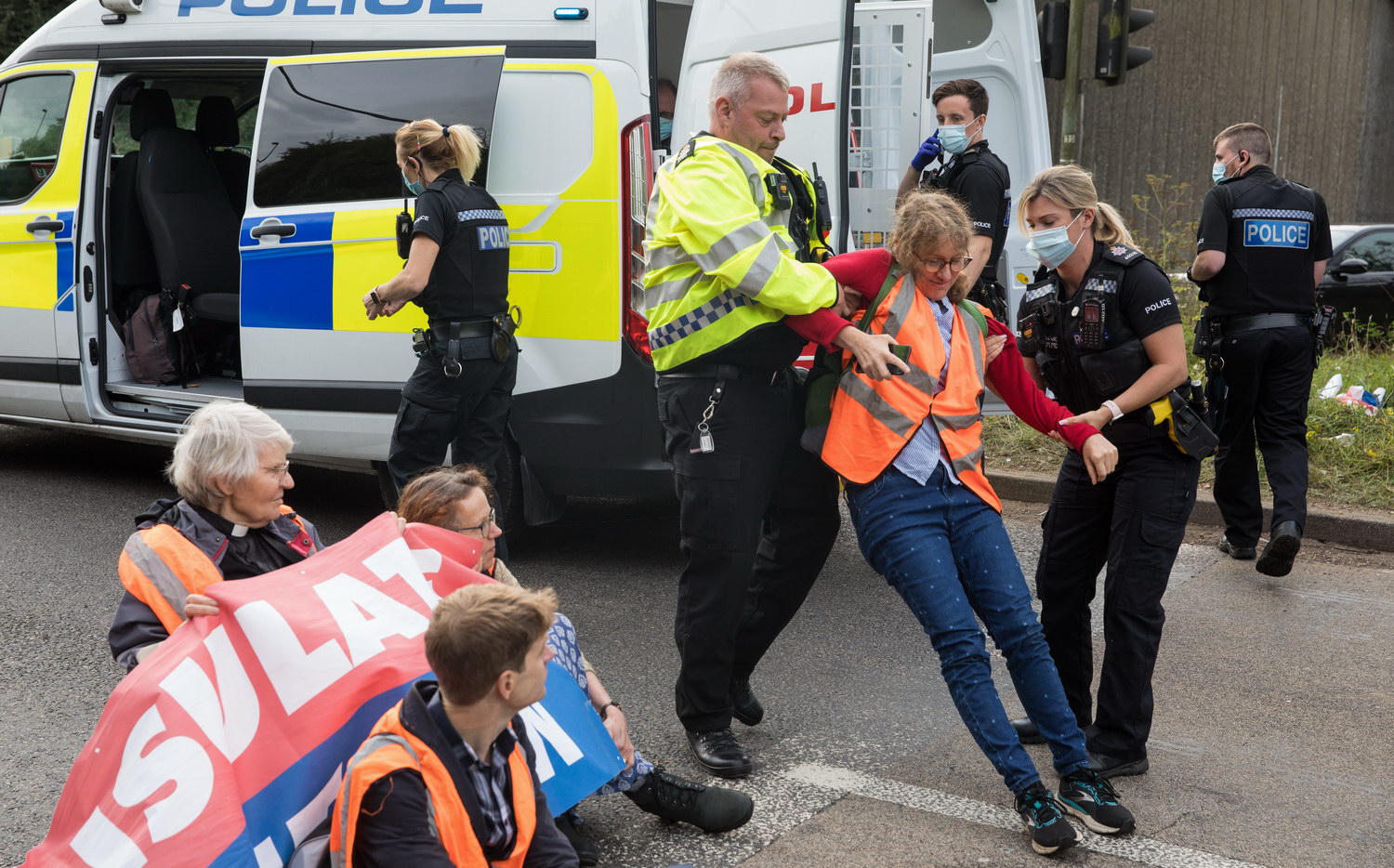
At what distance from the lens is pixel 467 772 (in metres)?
2.36

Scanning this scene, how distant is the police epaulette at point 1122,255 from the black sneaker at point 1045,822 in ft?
4.59

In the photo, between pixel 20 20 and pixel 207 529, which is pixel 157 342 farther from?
pixel 20 20

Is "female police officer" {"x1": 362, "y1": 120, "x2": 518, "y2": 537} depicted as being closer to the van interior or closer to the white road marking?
the white road marking

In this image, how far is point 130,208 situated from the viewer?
7289 mm

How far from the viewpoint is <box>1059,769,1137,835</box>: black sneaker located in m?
3.27

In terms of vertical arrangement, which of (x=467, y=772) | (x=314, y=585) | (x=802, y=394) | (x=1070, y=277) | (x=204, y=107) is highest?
(x=204, y=107)

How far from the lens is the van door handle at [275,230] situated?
5711 mm

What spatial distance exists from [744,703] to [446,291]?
1.93 meters

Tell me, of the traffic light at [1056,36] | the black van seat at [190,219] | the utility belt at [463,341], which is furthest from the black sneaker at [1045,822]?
the black van seat at [190,219]

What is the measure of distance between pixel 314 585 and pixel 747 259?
130 cm

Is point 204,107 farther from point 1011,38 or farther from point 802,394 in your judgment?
point 802,394

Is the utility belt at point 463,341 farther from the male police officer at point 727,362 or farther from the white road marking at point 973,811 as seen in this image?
the white road marking at point 973,811

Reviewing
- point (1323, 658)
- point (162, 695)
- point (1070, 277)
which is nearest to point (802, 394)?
point (1070, 277)

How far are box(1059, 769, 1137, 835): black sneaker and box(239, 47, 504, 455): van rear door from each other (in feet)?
10.7
